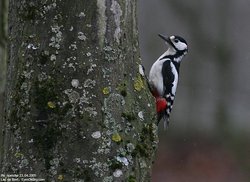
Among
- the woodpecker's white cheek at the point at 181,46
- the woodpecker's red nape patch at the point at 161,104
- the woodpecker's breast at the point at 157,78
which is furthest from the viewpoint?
the woodpecker's white cheek at the point at 181,46

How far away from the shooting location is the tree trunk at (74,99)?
12.5 feet

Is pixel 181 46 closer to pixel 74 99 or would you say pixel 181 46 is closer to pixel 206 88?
pixel 74 99

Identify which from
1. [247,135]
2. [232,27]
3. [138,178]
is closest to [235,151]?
[247,135]

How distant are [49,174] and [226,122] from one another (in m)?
10.7

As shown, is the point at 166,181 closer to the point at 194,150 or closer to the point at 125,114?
the point at 194,150

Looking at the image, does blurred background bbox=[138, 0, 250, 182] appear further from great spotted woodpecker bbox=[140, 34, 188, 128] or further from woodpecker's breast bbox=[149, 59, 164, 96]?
woodpecker's breast bbox=[149, 59, 164, 96]

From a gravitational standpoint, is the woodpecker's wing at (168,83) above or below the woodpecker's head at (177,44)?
below

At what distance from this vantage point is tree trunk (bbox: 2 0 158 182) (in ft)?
12.5

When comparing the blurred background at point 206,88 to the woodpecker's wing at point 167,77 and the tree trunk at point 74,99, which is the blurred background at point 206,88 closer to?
the woodpecker's wing at point 167,77

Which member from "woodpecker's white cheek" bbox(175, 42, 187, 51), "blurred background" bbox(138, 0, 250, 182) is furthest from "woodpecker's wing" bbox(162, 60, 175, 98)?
"blurred background" bbox(138, 0, 250, 182)

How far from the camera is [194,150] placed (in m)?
14.9

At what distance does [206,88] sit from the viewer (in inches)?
567

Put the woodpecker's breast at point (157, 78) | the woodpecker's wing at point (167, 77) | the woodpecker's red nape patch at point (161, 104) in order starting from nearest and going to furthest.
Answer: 1. the woodpecker's red nape patch at point (161, 104)
2. the woodpecker's breast at point (157, 78)
3. the woodpecker's wing at point (167, 77)

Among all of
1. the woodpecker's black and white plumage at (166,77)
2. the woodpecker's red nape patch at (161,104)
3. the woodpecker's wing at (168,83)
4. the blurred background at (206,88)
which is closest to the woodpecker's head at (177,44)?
the woodpecker's black and white plumage at (166,77)
